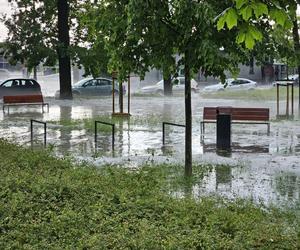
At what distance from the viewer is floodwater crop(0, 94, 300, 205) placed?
9438mm

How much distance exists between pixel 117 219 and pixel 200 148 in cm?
840

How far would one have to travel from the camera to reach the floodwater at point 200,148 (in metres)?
9.44

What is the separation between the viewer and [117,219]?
5.67 m

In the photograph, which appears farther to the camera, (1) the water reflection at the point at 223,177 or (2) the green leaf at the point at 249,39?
(1) the water reflection at the point at 223,177

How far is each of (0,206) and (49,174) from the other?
2.04 meters

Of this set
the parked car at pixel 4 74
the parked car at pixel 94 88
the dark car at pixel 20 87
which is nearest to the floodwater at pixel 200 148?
the dark car at pixel 20 87

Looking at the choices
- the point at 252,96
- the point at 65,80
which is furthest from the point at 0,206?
the point at 252,96

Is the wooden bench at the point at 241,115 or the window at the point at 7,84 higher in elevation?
the window at the point at 7,84

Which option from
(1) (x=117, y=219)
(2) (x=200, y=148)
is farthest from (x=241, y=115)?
(1) (x=117, y=219)

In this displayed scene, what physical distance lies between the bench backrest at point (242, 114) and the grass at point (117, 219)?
369 inches

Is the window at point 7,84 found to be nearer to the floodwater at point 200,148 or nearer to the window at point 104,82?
the window at point 104,82

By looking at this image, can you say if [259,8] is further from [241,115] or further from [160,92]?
[160,92]

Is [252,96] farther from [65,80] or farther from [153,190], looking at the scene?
[153,190]

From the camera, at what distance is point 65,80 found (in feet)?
110
